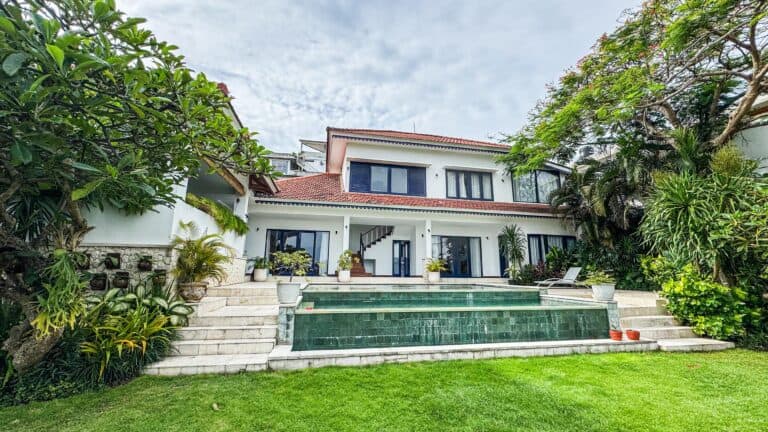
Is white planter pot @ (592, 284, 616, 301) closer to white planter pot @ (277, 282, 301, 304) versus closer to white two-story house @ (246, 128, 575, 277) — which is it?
white planter pot @ (277, 282, 301, 304)

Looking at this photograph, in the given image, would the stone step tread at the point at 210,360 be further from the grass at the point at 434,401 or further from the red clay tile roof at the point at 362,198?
the red clay tile roof at the point at 362,198

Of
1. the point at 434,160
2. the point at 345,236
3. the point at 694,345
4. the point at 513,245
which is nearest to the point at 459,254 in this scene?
the point at 513,245

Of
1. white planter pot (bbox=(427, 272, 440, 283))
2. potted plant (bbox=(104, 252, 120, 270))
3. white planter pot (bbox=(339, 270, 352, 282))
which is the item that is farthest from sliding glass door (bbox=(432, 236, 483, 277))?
potted plant (bbox=(104, 252, 120, 270))

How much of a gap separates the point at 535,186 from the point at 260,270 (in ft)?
50.1

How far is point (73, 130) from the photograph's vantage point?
3562mm

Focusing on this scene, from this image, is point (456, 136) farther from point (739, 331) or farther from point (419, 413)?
point (419, 413)

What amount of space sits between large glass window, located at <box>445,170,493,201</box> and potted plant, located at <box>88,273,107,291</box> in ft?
45.5

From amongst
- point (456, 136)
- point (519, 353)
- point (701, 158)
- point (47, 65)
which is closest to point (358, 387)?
point (519, 353)

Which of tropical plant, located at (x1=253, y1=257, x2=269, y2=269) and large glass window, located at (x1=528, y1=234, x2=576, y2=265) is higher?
large glass window, located at (x1=528, y1=234, x2=576, y2=265)

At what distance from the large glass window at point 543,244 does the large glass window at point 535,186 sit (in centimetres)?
231

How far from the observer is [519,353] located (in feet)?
18.9

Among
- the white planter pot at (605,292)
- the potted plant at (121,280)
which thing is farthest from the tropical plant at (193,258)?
the white planter pot at (605,292)

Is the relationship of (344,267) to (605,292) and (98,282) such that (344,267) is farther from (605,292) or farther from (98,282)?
(605,292)

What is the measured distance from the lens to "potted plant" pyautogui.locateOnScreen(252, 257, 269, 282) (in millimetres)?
12555
